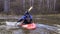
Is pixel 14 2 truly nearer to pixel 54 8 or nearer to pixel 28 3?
pixel 28 3

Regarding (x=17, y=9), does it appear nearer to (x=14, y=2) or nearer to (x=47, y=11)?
(x=14, y=2)

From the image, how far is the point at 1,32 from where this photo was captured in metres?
13.0

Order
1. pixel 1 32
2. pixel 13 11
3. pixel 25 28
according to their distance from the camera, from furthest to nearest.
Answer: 1. pixel 13 11
2. pixel 25 28
3. pixel 1 32

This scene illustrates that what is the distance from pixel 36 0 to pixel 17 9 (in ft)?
8.49

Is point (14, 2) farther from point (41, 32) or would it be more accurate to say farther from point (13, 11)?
point (41, 32)

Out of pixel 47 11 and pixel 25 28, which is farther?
pixel 47 11

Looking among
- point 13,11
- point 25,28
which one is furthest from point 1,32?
point 13,11

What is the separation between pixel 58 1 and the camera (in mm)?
26719

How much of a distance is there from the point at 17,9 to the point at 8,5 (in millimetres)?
1178

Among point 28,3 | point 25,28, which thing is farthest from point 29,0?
point 25,28

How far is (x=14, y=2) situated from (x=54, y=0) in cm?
489

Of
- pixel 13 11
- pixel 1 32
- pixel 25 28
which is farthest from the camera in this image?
pixel 13 11

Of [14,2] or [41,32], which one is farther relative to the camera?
[14,2]

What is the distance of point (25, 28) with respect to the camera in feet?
46.6
